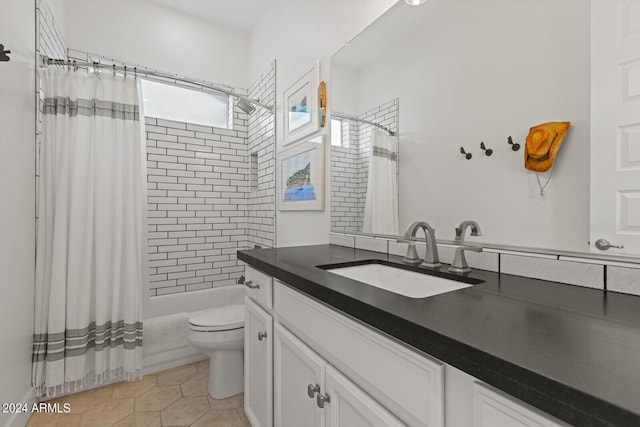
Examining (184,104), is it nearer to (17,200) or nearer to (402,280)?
(17,200)

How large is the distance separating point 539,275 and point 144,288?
2.37m

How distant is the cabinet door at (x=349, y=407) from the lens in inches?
27.3

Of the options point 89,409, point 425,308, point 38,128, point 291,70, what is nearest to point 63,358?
point 89,409

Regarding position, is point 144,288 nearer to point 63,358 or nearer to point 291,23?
point 63,358

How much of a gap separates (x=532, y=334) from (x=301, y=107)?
1.88 meters

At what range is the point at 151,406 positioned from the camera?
1.87m

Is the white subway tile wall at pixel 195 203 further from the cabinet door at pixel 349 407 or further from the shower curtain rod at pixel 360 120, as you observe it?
the cabinet door at pixel 349 407

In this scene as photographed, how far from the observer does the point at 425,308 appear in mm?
664

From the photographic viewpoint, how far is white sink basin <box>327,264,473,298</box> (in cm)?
100

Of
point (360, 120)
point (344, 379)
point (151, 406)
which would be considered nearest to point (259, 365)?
point (344, 379)

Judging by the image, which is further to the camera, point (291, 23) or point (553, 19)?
point (291, 23)

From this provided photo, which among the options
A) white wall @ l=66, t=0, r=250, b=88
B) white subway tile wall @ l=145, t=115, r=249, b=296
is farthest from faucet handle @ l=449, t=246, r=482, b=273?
white wall @ l=66, t=0, r=250, b=88

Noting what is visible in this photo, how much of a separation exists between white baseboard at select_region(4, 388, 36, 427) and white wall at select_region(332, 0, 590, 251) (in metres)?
2.17

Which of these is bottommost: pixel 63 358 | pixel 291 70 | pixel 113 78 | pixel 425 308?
pixel 63 358
